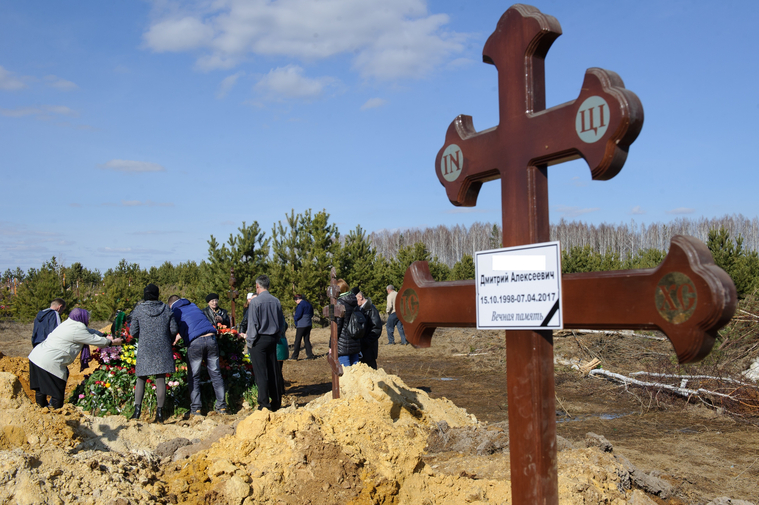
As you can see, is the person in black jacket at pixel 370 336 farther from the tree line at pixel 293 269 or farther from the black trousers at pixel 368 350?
the tree line at pixel 293 269

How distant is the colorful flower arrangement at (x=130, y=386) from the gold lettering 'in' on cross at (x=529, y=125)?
635cm

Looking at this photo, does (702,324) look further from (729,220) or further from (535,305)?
(729,220)

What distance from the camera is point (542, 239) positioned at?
2.12m

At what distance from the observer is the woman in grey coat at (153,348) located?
7129mm

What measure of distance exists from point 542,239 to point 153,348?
20.5 feet

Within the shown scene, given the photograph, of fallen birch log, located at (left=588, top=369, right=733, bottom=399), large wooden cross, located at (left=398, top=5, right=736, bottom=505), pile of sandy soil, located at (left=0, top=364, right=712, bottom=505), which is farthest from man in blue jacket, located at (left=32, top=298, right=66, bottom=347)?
fallen birch log, located at (left=588, top=369, right=733, bottom=399)

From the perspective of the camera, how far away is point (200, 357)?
7484 mm

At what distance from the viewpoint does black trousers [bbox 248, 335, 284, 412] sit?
7.30 m

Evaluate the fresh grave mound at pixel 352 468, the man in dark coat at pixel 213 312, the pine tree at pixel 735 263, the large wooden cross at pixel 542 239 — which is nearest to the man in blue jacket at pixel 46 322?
the man in dark coat at pixel 213 312

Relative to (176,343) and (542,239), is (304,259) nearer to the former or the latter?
(176,343)

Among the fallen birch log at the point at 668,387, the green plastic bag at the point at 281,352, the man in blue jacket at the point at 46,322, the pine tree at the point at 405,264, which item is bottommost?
the fallen birch log at the point at 668,387

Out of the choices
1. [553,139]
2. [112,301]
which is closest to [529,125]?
[553,139]

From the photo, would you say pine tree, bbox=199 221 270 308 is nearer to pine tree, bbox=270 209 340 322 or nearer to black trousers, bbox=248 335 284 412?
pine tree, bbox=270 209 340 322

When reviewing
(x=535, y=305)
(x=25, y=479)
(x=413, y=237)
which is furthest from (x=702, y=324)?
(x=413, y=237)
